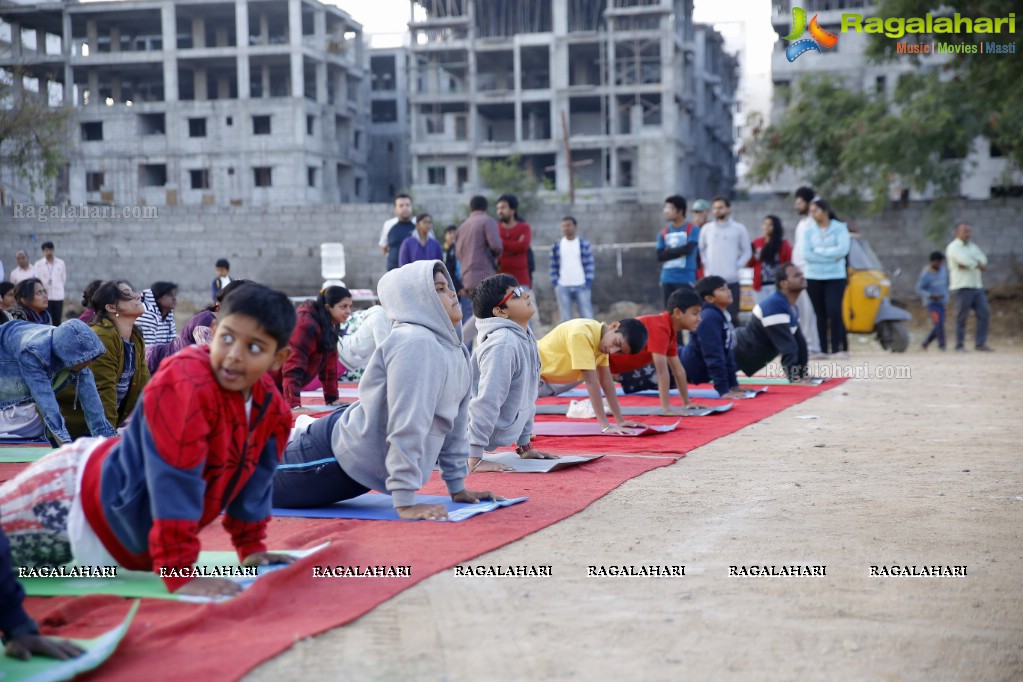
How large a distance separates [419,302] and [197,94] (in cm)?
3827

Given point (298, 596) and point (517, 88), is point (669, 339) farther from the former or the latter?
point (517, 88)

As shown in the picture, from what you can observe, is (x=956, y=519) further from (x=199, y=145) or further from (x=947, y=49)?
(x=199, y=145)

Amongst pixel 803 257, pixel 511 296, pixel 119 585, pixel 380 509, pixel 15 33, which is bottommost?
pixel 380 509

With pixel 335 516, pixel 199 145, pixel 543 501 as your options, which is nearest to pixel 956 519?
pixel 543 501

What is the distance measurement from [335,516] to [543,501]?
91 centimetres

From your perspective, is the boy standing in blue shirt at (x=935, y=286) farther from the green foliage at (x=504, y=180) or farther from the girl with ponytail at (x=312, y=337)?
the green foliage at (x=504, y=180)

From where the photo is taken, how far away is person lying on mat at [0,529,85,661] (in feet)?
8.55

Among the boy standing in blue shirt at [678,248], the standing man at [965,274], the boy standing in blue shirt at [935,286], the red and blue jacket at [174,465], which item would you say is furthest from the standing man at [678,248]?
the red and blue jacket at [174,465]

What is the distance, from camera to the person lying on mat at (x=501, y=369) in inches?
213

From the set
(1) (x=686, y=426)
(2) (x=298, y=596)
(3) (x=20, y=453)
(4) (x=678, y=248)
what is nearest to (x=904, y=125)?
(4) (x=678, y=248)

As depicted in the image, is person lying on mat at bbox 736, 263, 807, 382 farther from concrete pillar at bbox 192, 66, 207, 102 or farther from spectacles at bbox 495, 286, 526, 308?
concrete pillar at bbox 192, 66, 207, 102

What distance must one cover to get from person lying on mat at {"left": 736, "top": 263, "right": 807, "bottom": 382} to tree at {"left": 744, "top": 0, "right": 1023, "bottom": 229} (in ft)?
20.8

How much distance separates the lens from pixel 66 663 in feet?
8.40

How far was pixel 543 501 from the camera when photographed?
479 centimetres
